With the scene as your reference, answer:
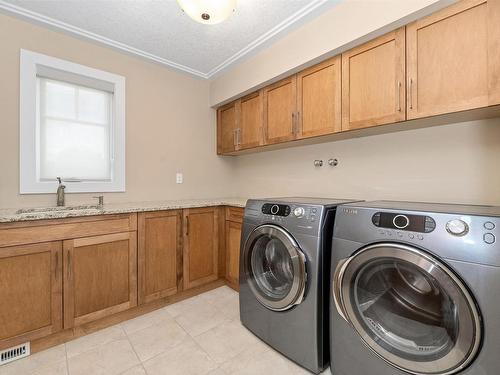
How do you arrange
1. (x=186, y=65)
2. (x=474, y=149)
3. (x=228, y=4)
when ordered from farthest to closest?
(x=186, y=65), (x=474, y=149), (x=228, y=4)

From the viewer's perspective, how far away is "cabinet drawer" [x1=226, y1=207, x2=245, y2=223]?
2.41 m

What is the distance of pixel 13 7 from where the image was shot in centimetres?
181

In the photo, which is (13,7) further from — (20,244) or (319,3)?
(319,3)

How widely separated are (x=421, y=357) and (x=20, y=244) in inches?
88.7

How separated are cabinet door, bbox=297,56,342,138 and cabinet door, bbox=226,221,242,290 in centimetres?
113

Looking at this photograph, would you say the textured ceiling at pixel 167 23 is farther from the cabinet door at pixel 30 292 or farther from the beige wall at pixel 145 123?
the cabinet door at pixel 30 292

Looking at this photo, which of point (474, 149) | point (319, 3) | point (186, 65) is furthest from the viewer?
point (186, 65)

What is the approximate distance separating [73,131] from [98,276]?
1.36 m

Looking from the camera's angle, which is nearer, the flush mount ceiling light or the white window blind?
the flush mount ceiling light

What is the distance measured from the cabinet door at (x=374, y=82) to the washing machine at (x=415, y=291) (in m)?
0.75

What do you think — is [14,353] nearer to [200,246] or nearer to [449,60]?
[200,246]

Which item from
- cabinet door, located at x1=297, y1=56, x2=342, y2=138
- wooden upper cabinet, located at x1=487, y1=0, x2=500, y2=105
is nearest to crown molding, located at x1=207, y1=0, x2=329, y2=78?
cabinet door, located at x1=297, y1=56, x2=342, y2=138

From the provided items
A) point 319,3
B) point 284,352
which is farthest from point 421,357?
point 319,3

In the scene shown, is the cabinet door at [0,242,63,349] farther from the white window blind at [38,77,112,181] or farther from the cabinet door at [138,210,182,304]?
the white window blind at [38,77,112,181]
